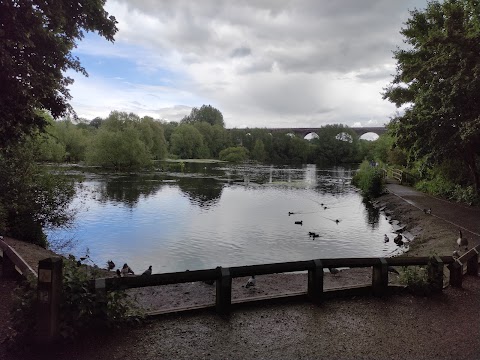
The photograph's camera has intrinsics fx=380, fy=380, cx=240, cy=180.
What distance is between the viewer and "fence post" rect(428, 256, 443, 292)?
716cm

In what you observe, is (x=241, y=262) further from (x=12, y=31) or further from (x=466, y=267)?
(x=12, y=31)

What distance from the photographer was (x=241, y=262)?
15.2 meters

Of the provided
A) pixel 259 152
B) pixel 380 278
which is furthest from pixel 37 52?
pixel 259 152

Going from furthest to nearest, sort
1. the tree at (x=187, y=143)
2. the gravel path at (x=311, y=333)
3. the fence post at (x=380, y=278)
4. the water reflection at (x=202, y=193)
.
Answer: the tree at (x=187, y=143) → the water reflection at (x=202, y=193) → the fence post at (x=380, y=278) → the gravel path at (x=311, y=333)

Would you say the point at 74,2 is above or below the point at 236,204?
above

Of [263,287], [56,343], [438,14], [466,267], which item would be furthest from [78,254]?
[438,14]

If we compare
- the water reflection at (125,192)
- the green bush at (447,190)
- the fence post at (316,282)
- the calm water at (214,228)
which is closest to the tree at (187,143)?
the water reflection at (125,192)

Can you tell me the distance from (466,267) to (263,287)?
206 inches

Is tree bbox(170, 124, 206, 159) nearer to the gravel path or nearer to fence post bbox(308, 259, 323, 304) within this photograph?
the gravel path

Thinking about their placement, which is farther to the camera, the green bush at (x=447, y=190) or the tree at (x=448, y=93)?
the green bush at (x=447, y=190)

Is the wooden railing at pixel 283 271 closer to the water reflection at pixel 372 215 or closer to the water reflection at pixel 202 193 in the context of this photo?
the water reflection at pixel 372 215

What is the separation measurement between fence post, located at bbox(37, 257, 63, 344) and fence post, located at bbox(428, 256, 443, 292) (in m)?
6.34

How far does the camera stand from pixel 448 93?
57.4ft

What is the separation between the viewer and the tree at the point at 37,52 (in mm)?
7129
